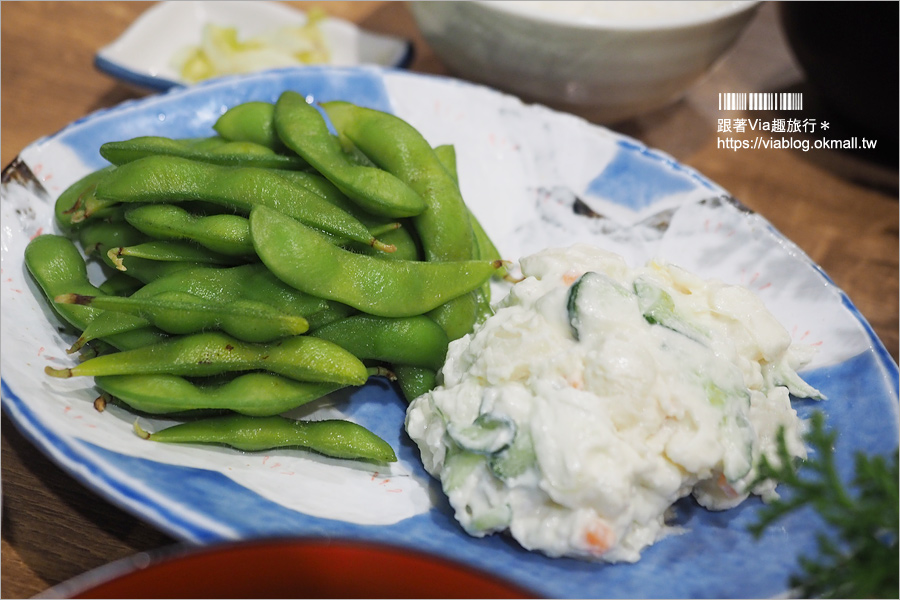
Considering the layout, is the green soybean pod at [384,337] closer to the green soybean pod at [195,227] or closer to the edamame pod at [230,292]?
the edamame pod at [230,292]

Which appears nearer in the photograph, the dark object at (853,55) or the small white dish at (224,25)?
the dark object at (853,55)

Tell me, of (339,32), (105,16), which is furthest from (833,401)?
(105,16)

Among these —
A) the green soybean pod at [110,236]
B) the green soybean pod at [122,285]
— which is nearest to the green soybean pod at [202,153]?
the green soybean pod at [110,236]

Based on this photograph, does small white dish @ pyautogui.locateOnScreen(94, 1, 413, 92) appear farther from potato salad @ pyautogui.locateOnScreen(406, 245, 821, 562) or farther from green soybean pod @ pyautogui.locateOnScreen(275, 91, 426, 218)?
potato salad @ pyautogui.locateOnScreen(406, 245, 821, 562)

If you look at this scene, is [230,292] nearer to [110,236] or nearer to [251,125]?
[110,236]

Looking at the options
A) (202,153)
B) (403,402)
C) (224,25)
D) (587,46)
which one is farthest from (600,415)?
(224,25)

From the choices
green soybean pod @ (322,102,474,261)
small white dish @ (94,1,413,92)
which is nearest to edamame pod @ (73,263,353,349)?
green soybean pod @ (322,102,474,261)
